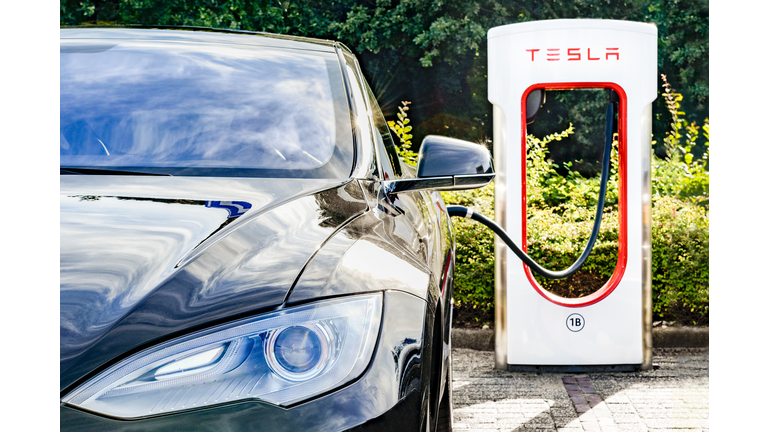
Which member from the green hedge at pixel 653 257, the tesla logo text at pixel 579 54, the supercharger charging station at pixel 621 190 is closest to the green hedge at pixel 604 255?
the green hedge at pixel 653 257

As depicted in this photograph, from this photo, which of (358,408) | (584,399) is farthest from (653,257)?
(358,408)

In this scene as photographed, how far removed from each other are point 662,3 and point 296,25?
25.5 ft

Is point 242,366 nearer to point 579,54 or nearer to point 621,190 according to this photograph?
point 579,54

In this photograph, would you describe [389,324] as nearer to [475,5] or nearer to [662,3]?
[475,5]

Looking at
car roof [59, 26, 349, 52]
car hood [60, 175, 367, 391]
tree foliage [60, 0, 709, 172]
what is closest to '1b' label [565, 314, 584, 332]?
car roof [59, 26, 349, 52]

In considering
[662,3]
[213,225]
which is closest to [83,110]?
[213,225]

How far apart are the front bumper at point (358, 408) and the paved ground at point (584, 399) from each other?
1991 millimetres

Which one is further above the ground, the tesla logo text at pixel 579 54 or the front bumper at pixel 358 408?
the tesla logo text at pixel 579 54

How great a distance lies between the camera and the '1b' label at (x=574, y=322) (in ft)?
11.5

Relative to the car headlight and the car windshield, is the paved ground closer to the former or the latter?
the car windshield

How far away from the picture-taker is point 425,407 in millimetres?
1084

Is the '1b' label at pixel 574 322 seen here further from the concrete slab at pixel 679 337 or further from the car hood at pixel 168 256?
the car hood at pixel 168 256

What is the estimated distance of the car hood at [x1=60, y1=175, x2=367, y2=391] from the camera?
3.15ft

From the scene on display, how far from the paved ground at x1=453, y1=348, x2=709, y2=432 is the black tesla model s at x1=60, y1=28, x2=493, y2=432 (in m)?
1.53
